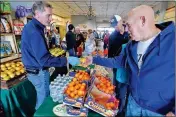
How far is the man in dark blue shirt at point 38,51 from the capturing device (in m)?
1.67

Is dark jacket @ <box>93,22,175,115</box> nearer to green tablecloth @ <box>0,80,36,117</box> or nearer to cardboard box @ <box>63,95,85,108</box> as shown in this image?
cardboard box @ <box>63,95,85,108</box>

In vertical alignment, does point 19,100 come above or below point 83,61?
below

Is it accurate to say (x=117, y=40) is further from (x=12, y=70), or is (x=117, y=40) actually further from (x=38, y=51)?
(x=12, y=70)

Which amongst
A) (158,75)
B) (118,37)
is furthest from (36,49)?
(118,37)

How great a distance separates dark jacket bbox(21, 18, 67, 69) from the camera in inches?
65.5

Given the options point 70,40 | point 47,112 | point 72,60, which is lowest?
point 47,112

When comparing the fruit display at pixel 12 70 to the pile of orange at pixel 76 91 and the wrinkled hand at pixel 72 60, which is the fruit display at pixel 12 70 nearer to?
the wrinkled hand at pixel 72 60

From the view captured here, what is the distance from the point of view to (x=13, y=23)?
275 centimetres

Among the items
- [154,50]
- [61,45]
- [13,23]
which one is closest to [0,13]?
[13,23]

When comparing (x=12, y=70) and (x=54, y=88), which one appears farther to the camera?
(x=12, y=70)

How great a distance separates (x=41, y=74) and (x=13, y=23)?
4.53ft

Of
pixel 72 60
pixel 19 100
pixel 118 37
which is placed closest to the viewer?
pixel 72 60

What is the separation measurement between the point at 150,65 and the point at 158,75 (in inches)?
3.6

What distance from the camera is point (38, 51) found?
1658 mm
